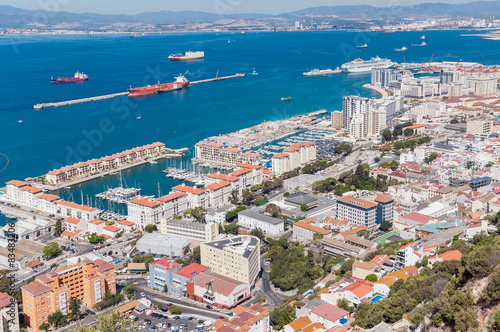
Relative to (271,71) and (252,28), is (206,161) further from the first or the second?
(252,28)

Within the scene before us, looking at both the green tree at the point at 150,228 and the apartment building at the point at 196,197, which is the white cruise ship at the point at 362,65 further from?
the green tree at the point at 150,228

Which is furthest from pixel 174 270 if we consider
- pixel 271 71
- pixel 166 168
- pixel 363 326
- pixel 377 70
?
pixel 271 71

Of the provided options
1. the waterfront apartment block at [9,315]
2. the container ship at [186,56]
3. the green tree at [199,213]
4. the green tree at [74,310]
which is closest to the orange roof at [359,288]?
the green tree at [74,310]

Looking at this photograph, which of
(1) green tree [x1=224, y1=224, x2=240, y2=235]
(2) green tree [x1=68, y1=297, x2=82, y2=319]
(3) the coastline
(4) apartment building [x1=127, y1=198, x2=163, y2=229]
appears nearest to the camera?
(2) green tree [x1=68, y1=297, x2=82, y2=319]

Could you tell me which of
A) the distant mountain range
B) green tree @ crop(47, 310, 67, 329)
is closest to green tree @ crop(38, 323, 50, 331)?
green tree @ crop(47, 310, 67, 329)

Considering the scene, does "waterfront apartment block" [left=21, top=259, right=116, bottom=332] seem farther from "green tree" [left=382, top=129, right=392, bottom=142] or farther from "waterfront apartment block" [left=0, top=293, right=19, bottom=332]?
"green tree" [left=382, top=129, right=392, bottom=142]

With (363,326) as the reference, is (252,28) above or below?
above
